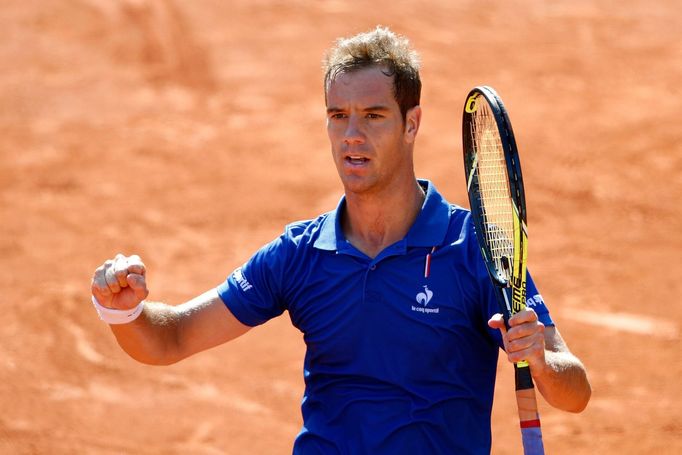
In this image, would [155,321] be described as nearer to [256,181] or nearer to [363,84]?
[363,84]

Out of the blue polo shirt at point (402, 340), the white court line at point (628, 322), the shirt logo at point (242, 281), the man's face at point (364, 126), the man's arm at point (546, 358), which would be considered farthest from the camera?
the white court line at point (628, 322)

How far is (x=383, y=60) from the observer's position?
160 inches

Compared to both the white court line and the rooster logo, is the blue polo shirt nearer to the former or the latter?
the rooster logo

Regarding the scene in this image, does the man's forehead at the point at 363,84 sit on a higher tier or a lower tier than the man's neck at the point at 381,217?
higher

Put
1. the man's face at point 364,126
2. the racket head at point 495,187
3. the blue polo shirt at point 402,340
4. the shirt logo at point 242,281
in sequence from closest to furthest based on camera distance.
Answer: the racket head at point 495,187 → the blue polo shirt at point 402,340 → the man's face at point 364,126 → the shirt logo at point 242,281

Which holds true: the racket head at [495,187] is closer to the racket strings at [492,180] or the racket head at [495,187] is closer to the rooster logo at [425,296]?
the racket strings at [492,180]

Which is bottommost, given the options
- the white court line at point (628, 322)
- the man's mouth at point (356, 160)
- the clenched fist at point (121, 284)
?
the clenched fist at point (121, 284)

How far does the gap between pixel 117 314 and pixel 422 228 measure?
112cm

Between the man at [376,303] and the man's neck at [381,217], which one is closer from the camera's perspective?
the man at [376,303]

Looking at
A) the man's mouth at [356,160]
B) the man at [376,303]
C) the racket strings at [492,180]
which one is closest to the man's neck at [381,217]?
the man at [376,303]

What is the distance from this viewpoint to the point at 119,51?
12.9 meters

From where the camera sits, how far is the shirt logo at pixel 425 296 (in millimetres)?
3965

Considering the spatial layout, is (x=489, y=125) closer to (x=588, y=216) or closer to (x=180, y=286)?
(x=180, y=286)

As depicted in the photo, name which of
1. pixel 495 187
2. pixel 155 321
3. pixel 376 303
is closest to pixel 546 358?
pixel 376 303
